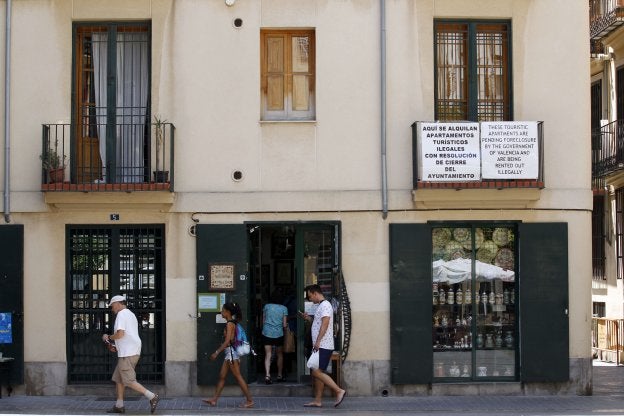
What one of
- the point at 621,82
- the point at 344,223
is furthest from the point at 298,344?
the point at 621,82

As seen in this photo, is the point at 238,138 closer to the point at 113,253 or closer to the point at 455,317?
the point at 113,253

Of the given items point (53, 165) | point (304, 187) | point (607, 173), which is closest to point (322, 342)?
point (304, 187)

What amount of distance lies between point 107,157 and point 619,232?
13493 millimetres

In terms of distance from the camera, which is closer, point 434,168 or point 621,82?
point 434,168

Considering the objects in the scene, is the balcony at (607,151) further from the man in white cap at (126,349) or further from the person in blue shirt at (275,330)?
the man in white cap at (126,349)

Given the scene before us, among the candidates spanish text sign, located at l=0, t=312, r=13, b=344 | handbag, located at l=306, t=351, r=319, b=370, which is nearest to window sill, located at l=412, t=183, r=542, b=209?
handbag, located at l=306, t=351, r=319, b=370

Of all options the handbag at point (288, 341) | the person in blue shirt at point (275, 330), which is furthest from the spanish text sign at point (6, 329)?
the handbag at point (288, 341)

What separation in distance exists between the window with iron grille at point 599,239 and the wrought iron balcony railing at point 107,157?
523 inches

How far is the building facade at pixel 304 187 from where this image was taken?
1675 centimetres

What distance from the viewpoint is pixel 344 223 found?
16922 millimetres

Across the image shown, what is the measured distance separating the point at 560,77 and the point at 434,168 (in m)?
2.73

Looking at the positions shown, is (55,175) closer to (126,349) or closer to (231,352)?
(126,349)

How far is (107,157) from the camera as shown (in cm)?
1683

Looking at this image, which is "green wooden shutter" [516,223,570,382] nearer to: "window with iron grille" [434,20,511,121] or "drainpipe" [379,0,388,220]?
"window with iron grille" [434,20,511,121]
